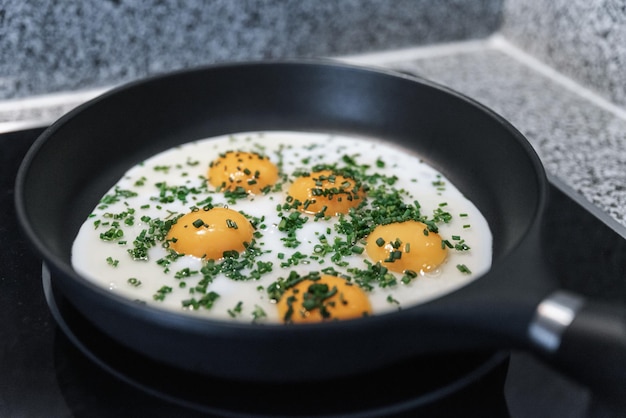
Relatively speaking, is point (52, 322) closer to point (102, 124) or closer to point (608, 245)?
point (102, 124)

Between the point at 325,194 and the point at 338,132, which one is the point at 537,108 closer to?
the point at 338,132

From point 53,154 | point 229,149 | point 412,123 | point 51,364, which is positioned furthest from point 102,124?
point 412,123

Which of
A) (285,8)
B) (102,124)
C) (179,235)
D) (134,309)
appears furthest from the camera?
(285,8)

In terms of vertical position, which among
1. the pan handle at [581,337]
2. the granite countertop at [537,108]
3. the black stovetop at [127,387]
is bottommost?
the black stovetop at [127,387]

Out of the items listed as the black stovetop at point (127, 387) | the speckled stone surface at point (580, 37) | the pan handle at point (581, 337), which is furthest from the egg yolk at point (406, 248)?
the speckled stone surface at point (580, 37)

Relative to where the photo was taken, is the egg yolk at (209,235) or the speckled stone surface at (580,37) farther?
the speckled stone surface at (580,37)

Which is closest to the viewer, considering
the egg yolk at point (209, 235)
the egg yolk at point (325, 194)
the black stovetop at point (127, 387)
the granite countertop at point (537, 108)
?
the black stovetop at point (127, 387)

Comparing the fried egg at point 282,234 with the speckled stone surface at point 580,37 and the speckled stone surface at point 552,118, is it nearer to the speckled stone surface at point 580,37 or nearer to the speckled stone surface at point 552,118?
the speckled stone surface at point 552,118

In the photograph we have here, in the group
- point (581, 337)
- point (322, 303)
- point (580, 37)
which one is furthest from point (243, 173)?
point (580, 37)
